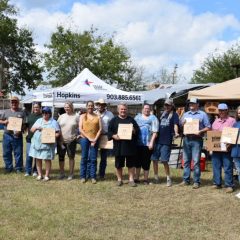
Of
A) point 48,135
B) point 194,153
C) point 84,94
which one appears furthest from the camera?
point 84,94

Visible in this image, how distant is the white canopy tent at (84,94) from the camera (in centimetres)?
1479

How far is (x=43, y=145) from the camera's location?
9773 mm

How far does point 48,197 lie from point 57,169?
3524 millimetres

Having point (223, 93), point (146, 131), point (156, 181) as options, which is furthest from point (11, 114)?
point (223, 93)

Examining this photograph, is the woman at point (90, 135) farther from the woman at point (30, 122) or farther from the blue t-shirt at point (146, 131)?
the woman at point (30, 122)

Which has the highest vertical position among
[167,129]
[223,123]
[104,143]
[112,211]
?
[223,123]

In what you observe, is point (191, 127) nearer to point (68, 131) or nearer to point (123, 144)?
point (123, 144)

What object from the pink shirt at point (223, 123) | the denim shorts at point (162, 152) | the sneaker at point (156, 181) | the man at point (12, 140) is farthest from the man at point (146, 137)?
the man at point (12, 140)

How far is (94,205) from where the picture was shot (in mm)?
7668

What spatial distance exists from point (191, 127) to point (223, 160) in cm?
90

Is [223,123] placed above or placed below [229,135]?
above

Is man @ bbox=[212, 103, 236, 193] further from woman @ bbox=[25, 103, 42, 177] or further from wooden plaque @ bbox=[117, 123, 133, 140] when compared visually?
woman @ bbox=[25, 103, 42, 177]

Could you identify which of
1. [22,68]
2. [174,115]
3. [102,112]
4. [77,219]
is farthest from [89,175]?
[22,68]

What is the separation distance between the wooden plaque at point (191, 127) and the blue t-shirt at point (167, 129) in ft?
1.07
